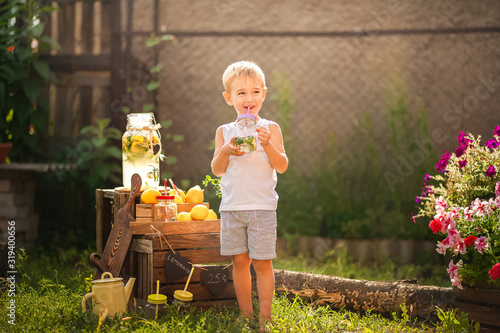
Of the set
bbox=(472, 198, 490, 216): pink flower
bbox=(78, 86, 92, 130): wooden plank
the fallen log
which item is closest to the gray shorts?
the fallen log

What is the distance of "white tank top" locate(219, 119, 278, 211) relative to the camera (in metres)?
2.86

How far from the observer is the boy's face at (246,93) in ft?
9.47

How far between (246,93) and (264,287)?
1.02 m

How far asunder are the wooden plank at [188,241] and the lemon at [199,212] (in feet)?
0.35

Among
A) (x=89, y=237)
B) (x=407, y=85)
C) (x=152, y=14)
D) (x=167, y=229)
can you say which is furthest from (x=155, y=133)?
(x=407, y=85)

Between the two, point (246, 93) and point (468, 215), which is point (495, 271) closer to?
point (468, 215)

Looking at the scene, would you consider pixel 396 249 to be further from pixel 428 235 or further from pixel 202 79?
pixel 202 79

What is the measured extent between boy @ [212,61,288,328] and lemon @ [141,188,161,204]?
45 cm

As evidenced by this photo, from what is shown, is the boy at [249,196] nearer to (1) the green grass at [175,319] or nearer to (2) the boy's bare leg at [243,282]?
(2) the boy's bare leg at [243,282]

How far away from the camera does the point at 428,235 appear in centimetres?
518

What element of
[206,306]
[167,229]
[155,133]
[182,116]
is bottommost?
[206,306]

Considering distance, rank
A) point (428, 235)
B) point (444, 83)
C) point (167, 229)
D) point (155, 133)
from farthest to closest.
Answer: point (444, 83) < point (428, 235) < point (155, 133) < point (167, 229)

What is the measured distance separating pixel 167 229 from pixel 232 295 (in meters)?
0.58

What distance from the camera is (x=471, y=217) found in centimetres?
291
